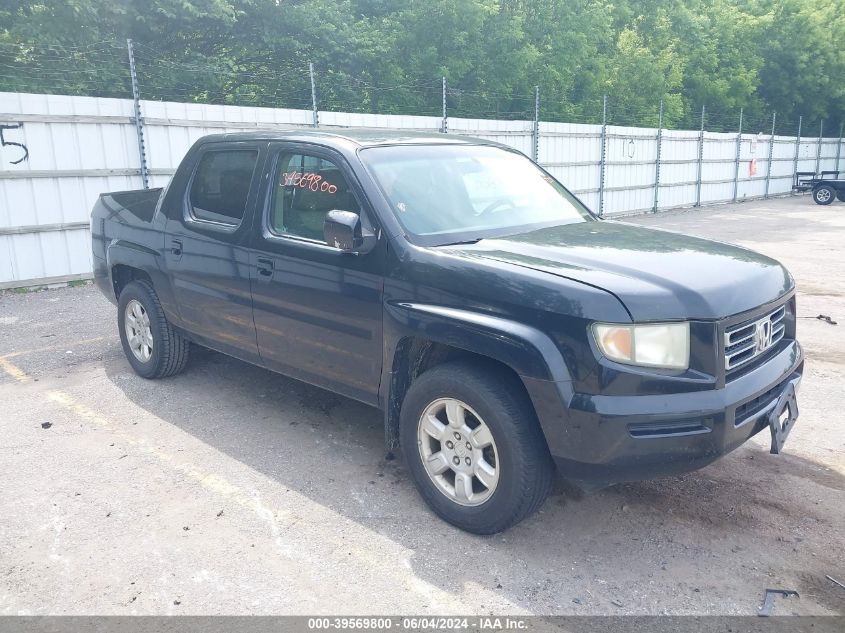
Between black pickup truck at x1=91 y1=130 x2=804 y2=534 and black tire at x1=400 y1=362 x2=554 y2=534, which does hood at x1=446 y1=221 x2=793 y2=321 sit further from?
black tire at x1=400 y1=362 x2=554 y2=534

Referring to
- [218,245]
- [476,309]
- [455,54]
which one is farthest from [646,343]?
[455,54]

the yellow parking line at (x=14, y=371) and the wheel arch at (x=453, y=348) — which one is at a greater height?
the wheel arch at (x=453, y=348)

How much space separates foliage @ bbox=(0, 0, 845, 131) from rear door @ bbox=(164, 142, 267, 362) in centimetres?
883

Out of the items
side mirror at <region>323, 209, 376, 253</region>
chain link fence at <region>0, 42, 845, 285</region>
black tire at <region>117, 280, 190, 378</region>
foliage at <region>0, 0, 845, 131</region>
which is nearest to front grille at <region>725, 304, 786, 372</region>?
side mirror at <region>323, 209, 376, 253</region>

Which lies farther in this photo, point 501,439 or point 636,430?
point 501,439

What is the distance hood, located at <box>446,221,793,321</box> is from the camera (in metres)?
3.11

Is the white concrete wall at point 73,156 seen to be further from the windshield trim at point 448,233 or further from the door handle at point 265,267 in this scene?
the windshield trim at point 448,233

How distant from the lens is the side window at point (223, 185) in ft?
15.5

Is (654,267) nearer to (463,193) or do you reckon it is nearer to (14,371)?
(463,193)

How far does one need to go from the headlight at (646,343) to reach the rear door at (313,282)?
1.23 m

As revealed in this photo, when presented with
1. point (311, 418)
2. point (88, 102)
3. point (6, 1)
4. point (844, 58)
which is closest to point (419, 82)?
point (6, 1)

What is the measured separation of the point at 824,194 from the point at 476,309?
85.5 feet

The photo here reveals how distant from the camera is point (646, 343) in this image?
308 centimetres

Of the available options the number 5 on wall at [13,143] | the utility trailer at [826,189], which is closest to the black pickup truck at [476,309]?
the number 5 on wall at [13,143]
